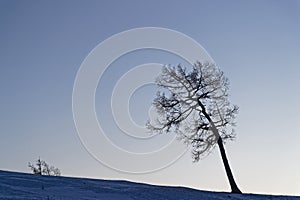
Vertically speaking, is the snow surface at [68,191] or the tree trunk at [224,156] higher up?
the tree trunk at [224,156]

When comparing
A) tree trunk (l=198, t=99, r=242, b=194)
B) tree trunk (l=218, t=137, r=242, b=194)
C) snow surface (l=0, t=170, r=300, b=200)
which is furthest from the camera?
tree trunk (l=198, t=99, r=242, b=194)

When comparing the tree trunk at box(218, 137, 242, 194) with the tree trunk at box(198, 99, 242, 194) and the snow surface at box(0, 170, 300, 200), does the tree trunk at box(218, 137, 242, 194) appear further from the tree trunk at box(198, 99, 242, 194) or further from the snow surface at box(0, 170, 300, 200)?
the snow surface at box(0, 170, 300, 200)

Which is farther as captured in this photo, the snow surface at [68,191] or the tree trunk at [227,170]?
the tree trunk at [227,170]

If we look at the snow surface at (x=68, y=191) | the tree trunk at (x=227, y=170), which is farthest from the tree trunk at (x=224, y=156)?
the snow surface at (x=68, y=191)

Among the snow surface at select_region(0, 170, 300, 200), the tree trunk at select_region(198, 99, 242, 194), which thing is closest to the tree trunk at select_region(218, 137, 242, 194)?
the tree trunk at select_region(198, 99, 242, 194)

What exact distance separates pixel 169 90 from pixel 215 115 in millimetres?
3409

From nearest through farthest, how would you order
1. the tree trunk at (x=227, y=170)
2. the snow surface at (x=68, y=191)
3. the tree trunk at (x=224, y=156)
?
1. the snow surface at (x=68, y=191)
2. the tree trunk at (x=227, y=170)
3. the tree trunk at (x=224, y=156)

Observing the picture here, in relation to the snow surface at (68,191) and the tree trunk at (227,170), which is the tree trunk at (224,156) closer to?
the tree trunk at (227,170)

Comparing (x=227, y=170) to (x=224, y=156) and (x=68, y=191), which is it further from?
(x=68, y=191)

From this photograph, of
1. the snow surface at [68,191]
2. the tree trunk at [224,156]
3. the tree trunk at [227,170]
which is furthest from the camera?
the tree trunk at [224,156]

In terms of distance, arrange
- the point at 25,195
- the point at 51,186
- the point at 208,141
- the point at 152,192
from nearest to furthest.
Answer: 1. the point at 25,195
2. the point at 51,186
3. the point at 152,192
4. the point at 208,141

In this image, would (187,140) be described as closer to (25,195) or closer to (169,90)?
(169,90)

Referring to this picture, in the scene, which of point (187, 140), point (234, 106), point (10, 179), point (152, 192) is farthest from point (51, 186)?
point (234, 106)

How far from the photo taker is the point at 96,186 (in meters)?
18.1
